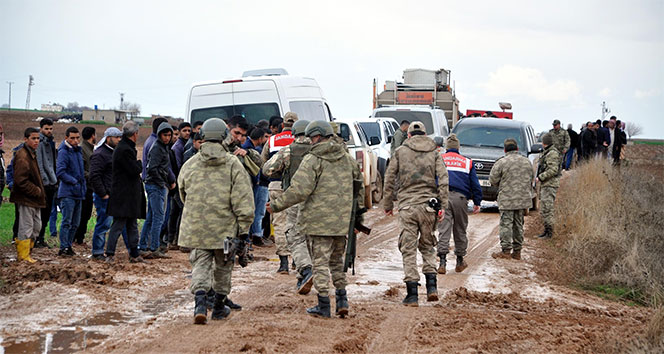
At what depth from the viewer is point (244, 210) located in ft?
23.9

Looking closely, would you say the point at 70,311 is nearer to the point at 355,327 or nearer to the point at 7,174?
the point at 355,327

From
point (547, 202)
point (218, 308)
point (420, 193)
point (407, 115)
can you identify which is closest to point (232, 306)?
point (218, 308)

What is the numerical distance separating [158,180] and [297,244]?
3121mm

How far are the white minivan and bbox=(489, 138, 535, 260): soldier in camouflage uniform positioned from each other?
14.2 feet

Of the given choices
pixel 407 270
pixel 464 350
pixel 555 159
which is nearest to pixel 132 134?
pixel 407 270

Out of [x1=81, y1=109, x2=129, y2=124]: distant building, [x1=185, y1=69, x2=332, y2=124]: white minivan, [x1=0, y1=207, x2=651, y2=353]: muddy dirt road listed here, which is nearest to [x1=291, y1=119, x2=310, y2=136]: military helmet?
[x1=0, y1=207, x2=651, y2=353]: muddy dirt road

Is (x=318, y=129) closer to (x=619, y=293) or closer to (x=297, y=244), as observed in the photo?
(x=297, y=244)

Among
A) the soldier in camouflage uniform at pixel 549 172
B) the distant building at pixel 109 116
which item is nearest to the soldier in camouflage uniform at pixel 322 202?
the soldier in camouflage uniform at pixel 549 172

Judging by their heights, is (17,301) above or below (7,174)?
below

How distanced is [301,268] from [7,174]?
5.53 m

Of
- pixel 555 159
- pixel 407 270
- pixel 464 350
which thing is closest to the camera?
pixel 464 350

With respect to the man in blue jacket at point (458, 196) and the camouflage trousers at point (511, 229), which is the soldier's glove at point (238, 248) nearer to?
the man in blue jacket at point (458, 196)

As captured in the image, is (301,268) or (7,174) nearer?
(301,268)

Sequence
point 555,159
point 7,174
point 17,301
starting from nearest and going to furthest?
point 17,301 < point 7,174 < point 555,159
